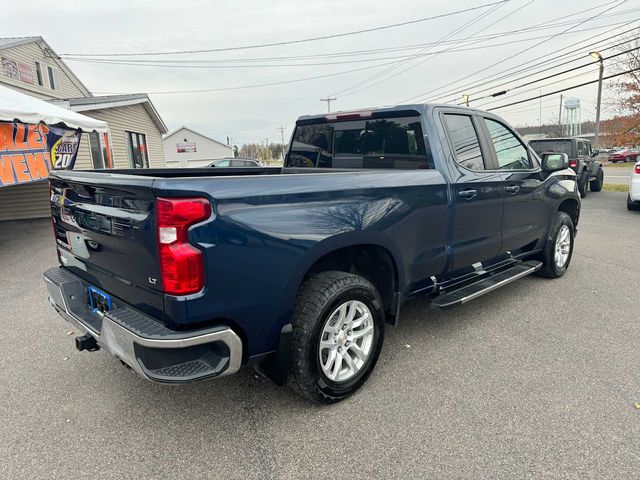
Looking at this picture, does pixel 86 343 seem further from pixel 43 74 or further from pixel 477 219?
pixel 43 74

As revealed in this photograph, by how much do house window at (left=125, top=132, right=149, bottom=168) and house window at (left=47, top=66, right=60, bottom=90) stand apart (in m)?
4.31

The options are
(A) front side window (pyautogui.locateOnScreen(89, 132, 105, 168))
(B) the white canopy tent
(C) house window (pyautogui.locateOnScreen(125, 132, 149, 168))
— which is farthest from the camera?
(C) house window (pyautogui.locateOnScreen(125, 132, 149, 168))

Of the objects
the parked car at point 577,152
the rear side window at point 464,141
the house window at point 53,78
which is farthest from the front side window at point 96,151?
the parked car at point 577,152

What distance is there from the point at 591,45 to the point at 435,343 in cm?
2588

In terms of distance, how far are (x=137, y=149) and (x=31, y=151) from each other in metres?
10.9

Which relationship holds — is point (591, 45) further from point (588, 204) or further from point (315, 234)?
point (315, 234)

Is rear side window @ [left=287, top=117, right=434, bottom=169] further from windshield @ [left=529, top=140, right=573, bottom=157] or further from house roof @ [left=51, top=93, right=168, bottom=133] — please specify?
house roof @ [left=51, top=93, right=168, bottom=133]

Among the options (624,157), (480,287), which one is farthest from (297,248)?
(624,157)

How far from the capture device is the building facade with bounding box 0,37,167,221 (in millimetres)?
11438

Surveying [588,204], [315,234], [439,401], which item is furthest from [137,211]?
[588,204]

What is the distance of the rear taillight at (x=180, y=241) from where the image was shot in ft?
6.61

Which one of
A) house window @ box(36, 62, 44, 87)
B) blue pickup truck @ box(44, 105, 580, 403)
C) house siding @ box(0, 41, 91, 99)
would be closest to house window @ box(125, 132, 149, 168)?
house siding @ box(0, 41, 91, 99)

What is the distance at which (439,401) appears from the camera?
2.79 m

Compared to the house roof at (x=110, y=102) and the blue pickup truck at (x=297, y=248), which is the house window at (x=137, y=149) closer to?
the house roof at (x=110, y=102)
